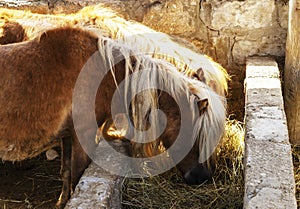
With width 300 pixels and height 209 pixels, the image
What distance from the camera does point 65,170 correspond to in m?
3.43

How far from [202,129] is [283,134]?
0.48 meters

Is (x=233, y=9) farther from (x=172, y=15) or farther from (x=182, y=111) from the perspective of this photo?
(x=182, y=111)

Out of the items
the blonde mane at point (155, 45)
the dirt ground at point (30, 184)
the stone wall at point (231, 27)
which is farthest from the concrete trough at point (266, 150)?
the dirt ground at point (30, 184)

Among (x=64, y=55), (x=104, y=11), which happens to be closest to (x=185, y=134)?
(x=64, y=55)

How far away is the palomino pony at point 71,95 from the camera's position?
2812 millimetres

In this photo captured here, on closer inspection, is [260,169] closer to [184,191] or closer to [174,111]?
[174,111]

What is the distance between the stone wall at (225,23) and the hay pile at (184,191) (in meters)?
1.18

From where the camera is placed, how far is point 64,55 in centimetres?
299

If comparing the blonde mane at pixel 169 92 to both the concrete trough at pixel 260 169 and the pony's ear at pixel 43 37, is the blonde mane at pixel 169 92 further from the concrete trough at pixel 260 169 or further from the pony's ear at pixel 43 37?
the pony's ear at pixel 43 37

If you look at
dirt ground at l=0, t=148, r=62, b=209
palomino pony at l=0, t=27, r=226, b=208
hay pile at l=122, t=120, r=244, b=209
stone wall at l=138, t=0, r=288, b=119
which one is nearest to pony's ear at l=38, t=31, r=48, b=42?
palomino pony at l=0, t=27, r=226, b=208

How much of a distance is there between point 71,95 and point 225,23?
193 cm

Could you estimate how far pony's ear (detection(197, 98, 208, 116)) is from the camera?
272 cm

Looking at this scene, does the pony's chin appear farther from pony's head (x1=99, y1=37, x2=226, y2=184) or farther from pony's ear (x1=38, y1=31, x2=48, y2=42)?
pony's ear (x1=38, y1=31, x2=48, y2=42)

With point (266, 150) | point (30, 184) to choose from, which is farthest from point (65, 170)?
point (266, 150)
